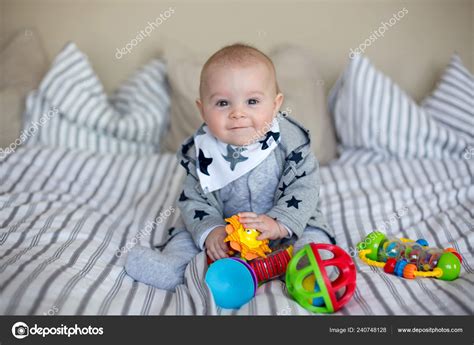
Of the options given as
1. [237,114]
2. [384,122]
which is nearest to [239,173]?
[237,114]

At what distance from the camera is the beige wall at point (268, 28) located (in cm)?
209

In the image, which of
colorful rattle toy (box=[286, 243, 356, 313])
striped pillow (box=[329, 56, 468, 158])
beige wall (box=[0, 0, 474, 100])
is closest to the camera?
colorful rattle toy (box=[286, 243, 356, 313])

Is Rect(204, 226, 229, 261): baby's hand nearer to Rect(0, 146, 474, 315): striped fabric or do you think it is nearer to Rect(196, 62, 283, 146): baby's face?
Rect(0, 146, 474, 315): striped fabric

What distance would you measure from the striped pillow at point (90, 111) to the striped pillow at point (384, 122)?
69 cm

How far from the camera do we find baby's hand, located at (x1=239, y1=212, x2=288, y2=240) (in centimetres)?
114

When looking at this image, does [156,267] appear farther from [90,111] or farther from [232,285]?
[90,111]

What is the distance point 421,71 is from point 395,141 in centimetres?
43

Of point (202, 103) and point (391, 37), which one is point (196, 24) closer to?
point (391, 37)

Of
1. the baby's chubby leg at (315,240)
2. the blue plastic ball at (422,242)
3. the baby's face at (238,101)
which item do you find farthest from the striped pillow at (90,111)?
the blue plastic ball at (422,242)

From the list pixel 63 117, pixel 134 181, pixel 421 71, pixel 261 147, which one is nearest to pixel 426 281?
pixel 261 147

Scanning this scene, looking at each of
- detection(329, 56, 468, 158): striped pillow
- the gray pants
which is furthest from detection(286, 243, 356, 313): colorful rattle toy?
detection(329, 56, 468, 158): striped pillow

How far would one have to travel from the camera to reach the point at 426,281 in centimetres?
113

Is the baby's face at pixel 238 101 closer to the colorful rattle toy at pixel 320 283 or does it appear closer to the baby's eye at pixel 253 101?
the baby's eye at pixel 253 101

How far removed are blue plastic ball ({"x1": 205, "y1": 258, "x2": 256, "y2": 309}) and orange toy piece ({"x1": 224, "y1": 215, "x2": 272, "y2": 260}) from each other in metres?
0.07
